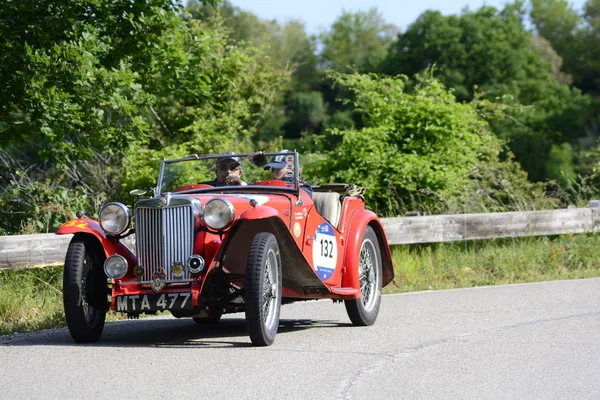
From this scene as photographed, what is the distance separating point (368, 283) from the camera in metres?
10.8

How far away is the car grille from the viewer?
8.59 metres

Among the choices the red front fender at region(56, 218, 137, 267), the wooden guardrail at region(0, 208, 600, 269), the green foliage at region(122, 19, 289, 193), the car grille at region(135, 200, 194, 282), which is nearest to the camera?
the car grille at region(135, 200, 194, 282)

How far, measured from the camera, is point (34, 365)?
746cm

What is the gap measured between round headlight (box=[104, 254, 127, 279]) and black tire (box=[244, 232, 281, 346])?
1.05 metres

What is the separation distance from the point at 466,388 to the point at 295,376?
1.12 metres

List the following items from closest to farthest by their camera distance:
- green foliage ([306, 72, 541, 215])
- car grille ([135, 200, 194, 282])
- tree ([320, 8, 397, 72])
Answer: car grille ([135, 200, 194, 282]), green foliage ([306, 72, 541, 215]), tree ([320, 8, 397, 72])

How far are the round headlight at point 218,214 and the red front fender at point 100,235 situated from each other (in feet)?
2.62

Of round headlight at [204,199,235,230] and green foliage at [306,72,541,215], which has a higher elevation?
green foliage at [306,72,541,215]

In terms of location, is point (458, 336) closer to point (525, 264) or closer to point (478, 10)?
point (525, 264)

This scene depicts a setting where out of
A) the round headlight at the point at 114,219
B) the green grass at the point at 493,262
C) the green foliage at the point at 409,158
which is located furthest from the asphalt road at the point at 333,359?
the green foliage at the point at 409,158

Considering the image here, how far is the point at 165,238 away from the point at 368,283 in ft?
9.44

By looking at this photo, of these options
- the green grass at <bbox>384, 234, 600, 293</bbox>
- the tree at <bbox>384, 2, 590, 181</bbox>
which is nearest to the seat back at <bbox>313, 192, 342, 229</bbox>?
the green grass at <bbox>384, 234, 600, 293</bbox>

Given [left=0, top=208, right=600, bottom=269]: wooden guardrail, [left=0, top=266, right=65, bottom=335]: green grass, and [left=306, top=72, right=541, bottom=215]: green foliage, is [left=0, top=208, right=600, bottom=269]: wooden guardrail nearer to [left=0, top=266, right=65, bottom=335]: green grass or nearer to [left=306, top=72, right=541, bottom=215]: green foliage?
[left=306, top=72, right=541, bottom=215]: green foliage

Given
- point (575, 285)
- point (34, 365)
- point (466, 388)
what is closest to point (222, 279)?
point (34, 365)
